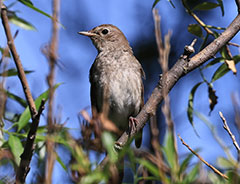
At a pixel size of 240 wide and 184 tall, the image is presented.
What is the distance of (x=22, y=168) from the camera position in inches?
76.0

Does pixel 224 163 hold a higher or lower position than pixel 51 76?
lower

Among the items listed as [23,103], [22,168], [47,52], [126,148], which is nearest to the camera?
[47,52]

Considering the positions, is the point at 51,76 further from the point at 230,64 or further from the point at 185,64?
the point at 230,64

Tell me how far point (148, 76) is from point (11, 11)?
19.7 feet

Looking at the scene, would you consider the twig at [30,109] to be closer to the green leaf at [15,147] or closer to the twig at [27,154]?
the twig at [27,154]

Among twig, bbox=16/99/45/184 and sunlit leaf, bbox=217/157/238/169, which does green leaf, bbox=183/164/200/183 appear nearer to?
sunlit leaf, bbox=217/157/238/169

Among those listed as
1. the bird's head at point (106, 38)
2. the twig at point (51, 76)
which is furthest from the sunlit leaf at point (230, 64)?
the bird's head at point (106, 38)

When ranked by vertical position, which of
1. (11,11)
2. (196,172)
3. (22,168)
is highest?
(11,11)

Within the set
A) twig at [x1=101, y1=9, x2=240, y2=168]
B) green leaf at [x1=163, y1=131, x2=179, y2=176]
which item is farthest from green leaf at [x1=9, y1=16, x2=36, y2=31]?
green leaf at [x1=163, y1=131, x2=179, y2=176]

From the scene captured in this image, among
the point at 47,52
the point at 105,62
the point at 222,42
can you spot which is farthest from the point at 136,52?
the point at 47,52

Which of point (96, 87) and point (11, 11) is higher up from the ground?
point (11, 11)

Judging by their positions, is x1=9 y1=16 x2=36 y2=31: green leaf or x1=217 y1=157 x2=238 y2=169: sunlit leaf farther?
x1=9 y1=16 x2=36 y2=31: green leaf

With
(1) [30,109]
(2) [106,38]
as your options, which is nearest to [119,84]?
(2) [106,38]

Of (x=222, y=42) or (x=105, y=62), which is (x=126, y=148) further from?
(x=105, y=62)
